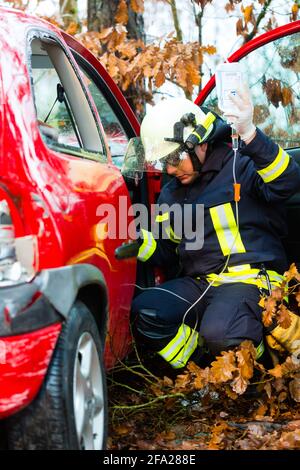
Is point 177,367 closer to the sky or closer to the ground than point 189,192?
closer to the ground

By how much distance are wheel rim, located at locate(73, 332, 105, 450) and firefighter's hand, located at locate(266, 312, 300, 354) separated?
135cm

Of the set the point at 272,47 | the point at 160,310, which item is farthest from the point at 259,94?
the point at 160,310

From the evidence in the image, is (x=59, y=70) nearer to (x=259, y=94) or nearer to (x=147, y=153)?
(x=147, y=153)

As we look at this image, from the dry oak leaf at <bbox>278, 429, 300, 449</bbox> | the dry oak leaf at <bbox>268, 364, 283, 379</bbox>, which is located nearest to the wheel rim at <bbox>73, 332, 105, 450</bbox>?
the dry oak leaf at <bbox>278, 429, 300, 449</bbox>

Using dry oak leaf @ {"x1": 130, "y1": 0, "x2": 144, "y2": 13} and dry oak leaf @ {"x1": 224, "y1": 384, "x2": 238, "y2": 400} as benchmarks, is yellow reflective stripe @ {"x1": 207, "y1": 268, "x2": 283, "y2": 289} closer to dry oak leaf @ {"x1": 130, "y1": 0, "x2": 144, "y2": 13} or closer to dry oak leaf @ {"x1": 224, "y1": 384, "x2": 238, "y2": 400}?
dry oak leaf @ {"x1": 224, "y1": 384, "x2": 238, "y2": 400}

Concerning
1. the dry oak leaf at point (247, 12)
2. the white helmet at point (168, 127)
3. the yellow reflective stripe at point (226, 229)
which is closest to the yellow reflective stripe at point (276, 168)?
the yellow reflective stripe at point (226, 229)

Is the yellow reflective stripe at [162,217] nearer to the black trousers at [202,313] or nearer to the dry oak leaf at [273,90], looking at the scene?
the black trousers at [202,313]

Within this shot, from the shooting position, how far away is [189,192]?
13.6 ft

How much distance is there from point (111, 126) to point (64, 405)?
2291 millimetres

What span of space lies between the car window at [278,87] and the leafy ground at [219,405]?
130 cm

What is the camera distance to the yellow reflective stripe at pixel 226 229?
12.9ft

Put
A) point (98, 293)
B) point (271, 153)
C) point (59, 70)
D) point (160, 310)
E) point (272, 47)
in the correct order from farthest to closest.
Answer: point (272, 47) → point (160, 310) → point (271, 153) → point (59, 70) → point (98, 293)

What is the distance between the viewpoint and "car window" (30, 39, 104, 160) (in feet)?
10.9

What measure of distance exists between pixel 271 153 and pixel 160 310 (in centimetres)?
100
